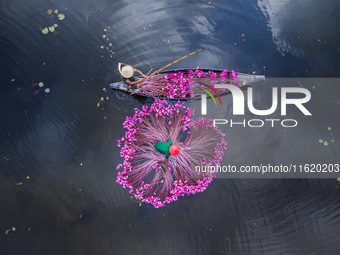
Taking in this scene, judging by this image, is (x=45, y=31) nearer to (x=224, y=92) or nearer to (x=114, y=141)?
(x=114, y=141)

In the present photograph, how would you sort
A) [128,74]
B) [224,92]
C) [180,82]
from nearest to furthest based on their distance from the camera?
1. [128,74]
2. [180,82]
3. [224,92]

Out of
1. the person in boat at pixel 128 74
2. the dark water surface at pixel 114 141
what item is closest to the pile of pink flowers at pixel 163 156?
the dark water surface at pixel 114 141

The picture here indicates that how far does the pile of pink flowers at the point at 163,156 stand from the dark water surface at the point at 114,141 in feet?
0.35

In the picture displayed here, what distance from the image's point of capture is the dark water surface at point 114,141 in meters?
2.60

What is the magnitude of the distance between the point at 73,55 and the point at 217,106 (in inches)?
56.7

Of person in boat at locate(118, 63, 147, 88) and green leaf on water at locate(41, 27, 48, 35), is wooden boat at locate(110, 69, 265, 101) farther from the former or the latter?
green leaf on water at locate(41, 27, 48, 35)

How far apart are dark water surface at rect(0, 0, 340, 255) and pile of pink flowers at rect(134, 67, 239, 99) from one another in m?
0.17

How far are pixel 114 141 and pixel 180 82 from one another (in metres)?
0.82

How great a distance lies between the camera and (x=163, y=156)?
2.56 m

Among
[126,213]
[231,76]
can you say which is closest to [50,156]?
[126,213]

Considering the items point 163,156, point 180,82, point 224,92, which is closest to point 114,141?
point 163,156

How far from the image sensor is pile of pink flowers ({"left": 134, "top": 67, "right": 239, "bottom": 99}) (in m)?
2.51

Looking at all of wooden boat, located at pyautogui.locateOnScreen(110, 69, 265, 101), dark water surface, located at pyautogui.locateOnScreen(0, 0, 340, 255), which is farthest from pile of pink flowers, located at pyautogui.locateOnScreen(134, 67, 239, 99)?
dark water surface, located at pyautogui.locateOnScreen(0, 0, 340, 255)

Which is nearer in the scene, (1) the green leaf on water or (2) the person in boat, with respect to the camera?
(2) the person in boat
